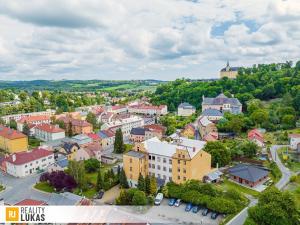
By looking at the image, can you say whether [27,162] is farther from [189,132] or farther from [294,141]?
[294,141]

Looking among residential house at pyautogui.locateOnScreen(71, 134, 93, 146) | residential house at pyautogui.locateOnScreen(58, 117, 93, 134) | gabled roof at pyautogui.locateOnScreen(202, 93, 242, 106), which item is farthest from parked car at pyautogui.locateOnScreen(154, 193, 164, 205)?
gabled roof at pyautogui.locateOnScreen(202, 93, 242, 106)

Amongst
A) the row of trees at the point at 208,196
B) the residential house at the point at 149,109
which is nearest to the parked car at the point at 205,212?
the row of trees at the point at 208,196

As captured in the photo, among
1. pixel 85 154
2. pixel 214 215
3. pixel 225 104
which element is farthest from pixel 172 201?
pixel 225 104

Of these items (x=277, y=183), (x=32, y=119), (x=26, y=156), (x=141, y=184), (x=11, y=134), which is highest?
(x=32, y=119)

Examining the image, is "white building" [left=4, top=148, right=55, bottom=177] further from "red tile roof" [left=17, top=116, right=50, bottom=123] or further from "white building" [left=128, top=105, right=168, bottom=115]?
"white building" [left=128, top=105, right=168, bottom=115]

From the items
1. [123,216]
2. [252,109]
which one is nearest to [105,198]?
[123,216]

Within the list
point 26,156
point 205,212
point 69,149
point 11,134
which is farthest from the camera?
point 11,134
